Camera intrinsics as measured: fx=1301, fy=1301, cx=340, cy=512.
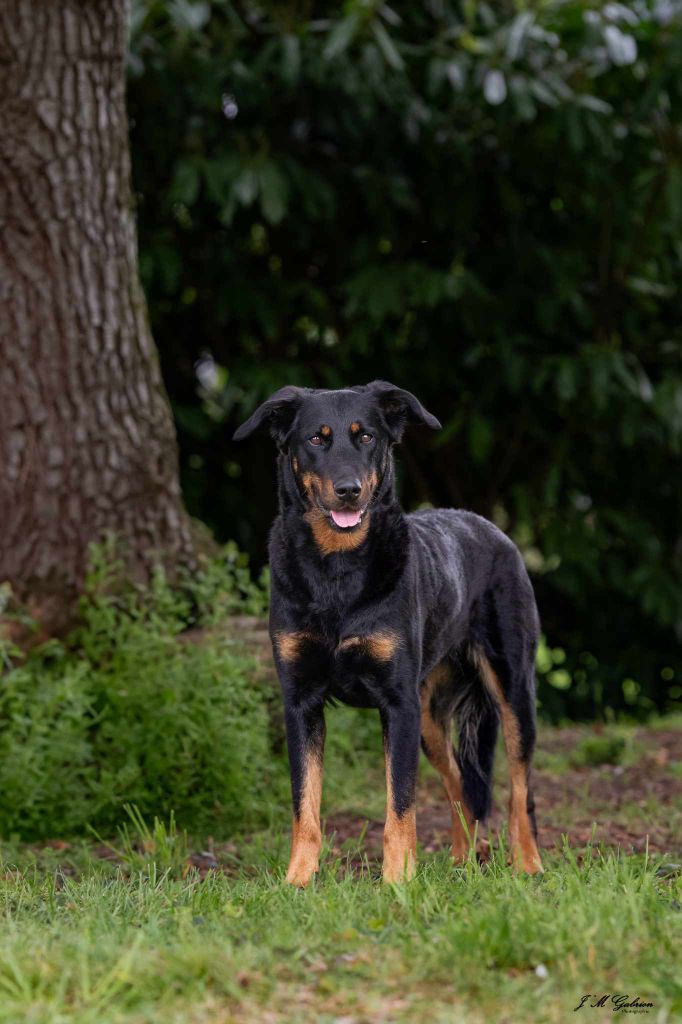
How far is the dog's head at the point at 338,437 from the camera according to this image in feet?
13.7

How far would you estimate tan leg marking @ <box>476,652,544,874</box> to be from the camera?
479 centimetres

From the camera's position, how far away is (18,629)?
588cm

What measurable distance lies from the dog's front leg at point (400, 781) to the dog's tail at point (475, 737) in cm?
89

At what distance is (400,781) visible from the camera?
Answer: 4.23 meters

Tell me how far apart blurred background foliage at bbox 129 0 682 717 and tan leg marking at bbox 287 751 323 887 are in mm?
3580

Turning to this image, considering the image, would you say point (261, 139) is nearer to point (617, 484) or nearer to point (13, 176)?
point (13, 176)

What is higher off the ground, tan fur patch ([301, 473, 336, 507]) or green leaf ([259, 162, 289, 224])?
green leaf ([259, 162, 289, 224])

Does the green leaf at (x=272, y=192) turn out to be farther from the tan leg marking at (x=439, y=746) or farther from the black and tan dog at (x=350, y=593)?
the tan leg marking at (x=439, y=746)

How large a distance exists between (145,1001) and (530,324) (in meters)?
6.24

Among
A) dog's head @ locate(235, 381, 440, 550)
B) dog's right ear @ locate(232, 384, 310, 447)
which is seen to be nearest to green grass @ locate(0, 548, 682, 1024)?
dog's head @ locate(235, 381, 440, 550)

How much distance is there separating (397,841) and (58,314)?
3043 mm

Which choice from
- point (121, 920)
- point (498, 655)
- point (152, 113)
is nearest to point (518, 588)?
point (498, 655)

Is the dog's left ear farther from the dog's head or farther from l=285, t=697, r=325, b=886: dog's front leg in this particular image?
l=285, t=697, r=325, b=886: dog's front leg
